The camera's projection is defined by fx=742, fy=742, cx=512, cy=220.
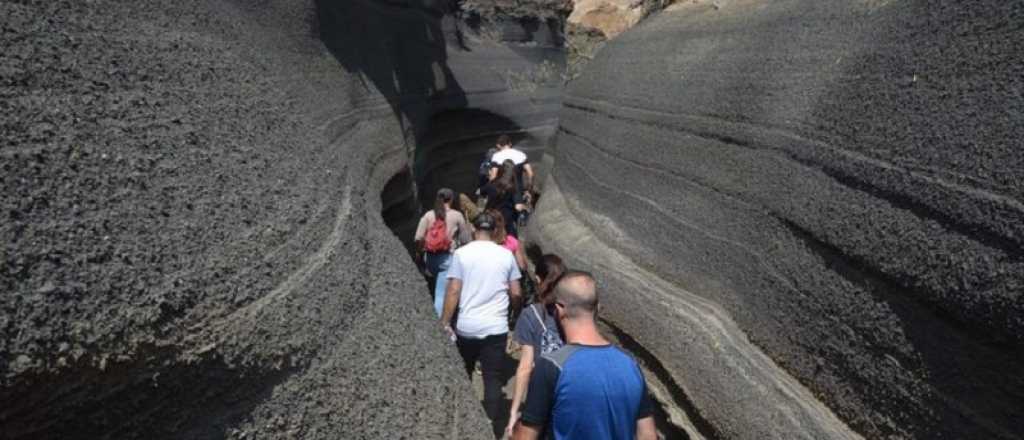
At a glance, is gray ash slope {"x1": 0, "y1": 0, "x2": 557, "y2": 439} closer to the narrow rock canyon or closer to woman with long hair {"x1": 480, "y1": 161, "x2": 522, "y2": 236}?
the narrow rock canyon

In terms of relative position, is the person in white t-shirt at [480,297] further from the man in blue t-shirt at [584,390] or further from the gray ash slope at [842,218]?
the man in blue t-shirt at [584,390]

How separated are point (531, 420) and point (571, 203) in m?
3.00

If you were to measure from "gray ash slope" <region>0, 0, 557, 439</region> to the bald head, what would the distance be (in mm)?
330

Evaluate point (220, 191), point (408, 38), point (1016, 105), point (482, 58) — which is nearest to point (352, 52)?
point (408, 38)

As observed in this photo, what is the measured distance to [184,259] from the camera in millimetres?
1231

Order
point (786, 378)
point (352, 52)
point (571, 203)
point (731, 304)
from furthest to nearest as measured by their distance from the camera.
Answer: point (571, 203)
point (352, 52)
point (731, 304)
point (786, 378)

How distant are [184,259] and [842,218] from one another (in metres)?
1.80

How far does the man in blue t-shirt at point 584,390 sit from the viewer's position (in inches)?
67.8

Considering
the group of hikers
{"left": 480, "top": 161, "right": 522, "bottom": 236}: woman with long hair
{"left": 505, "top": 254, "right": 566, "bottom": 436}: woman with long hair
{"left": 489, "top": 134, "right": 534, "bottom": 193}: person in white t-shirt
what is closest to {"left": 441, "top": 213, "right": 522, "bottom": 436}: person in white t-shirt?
the group of hikers

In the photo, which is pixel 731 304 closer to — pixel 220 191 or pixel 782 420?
pixel 782 420

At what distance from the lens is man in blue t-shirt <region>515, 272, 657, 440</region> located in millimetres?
1723

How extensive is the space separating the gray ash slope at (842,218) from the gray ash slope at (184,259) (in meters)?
1.10

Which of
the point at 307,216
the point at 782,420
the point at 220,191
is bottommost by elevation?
the point at 782,420

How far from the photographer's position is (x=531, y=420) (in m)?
1.81
